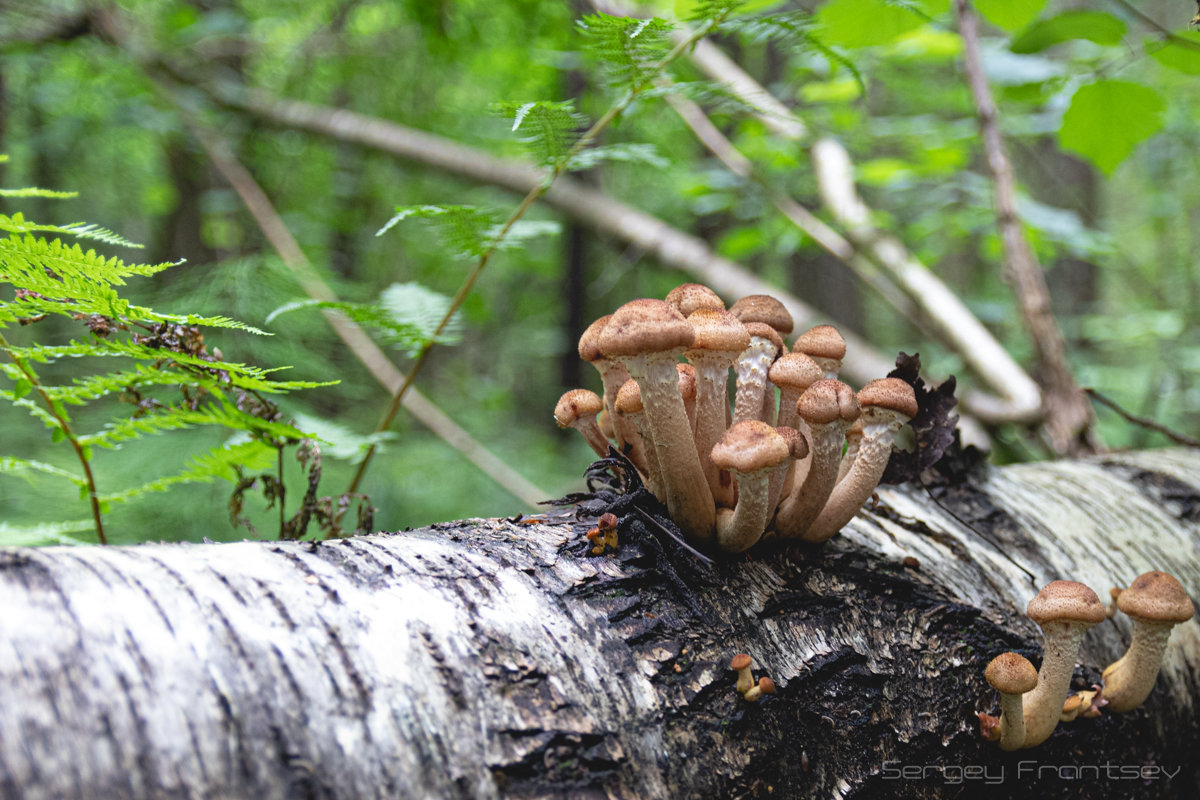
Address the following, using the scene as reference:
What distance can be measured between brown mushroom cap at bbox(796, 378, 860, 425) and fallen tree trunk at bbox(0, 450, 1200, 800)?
1.11ft

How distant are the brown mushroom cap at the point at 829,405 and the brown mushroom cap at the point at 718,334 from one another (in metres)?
0.18

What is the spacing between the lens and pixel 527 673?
39.8 inches

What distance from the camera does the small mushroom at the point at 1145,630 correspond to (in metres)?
1.38

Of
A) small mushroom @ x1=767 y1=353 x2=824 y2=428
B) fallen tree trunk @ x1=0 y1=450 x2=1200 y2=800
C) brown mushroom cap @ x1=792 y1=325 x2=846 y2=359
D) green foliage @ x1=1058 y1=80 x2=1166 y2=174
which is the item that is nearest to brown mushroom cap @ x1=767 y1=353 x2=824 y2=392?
small mushroom @ x1=767 y1=353 x2=824 y2=428

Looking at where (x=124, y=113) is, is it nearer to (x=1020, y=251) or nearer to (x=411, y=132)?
(x=411, y=132)

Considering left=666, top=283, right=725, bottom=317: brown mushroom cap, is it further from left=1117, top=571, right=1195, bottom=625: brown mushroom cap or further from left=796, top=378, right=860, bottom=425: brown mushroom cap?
left=1117, top=571, right=1195, bottom=625: brown mushroom cap

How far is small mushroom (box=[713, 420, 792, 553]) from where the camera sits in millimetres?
1175

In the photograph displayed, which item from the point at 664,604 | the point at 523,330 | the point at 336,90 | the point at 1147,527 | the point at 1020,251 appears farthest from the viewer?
the point at 523,330

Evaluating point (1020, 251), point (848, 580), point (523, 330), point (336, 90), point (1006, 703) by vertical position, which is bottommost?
point (523, 330)

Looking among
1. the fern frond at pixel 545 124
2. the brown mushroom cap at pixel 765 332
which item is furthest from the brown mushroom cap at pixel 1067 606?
the fern frond at pixel 545 124

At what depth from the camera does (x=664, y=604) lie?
1214mm

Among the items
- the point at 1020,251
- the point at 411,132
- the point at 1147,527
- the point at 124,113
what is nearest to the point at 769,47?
the point at 411,132

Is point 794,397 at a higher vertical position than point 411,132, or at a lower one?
lower

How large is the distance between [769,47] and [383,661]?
23.3 ft
